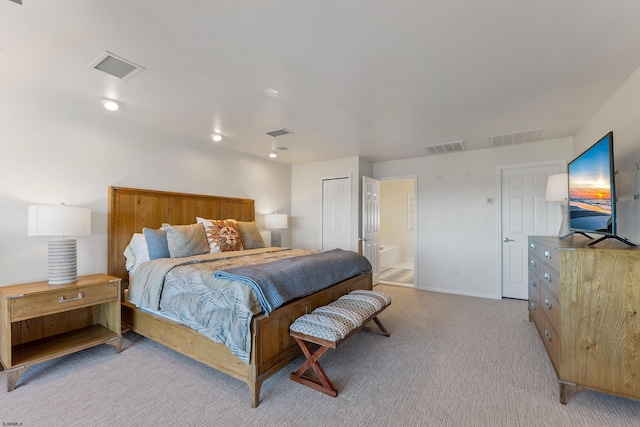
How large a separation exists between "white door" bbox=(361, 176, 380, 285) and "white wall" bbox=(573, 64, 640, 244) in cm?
295

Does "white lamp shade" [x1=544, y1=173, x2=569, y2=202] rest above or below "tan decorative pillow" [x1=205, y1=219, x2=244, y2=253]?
above

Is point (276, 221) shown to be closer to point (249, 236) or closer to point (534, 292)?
point (249, 236)

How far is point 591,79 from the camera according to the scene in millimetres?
2299

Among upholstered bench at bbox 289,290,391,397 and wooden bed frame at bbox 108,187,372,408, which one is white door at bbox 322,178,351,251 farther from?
upholstered bench at bbox 289,290,391,397

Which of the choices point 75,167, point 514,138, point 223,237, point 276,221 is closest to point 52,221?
point 75,167

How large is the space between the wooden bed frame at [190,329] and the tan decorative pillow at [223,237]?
0.51m

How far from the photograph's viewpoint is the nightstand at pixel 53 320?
212cm

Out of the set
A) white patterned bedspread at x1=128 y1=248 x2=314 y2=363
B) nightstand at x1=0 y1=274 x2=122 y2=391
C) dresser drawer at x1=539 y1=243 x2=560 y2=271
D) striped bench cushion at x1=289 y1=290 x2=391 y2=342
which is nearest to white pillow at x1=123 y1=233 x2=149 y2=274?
white patterned bedspread at x1=128 y1=248 x2=314 y2=363

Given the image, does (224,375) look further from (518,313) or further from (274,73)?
(518,313)

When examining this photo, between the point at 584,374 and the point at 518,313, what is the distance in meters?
2.04

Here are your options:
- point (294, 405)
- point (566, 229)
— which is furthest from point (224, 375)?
point (566, 229)

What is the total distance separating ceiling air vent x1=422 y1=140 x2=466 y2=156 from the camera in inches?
165

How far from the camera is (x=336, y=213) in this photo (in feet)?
17.1

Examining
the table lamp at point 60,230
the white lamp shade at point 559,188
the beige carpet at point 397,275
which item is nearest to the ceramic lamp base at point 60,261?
the table lamp at point 60,230
